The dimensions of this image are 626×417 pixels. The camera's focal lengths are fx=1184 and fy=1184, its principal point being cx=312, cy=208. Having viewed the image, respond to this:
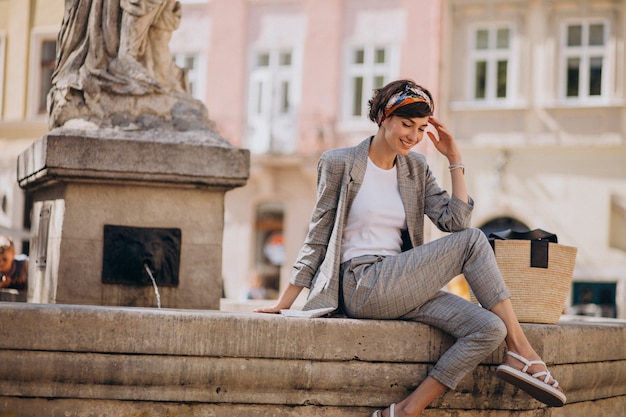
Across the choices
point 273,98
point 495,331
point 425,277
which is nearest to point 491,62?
point 273,98

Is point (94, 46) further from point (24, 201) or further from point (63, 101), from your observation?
point (24, 201)

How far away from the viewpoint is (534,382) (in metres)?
4.73

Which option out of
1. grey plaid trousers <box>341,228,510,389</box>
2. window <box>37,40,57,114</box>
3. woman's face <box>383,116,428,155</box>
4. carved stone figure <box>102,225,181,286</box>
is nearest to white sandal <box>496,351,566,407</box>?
grey plaid trousers <box>341,228,510,389</box>

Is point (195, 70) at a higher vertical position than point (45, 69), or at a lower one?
higher

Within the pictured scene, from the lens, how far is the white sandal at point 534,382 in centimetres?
472

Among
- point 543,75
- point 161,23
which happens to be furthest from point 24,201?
point 161,23

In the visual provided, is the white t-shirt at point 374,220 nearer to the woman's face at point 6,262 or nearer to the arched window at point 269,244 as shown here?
the woman's face at point 6,262

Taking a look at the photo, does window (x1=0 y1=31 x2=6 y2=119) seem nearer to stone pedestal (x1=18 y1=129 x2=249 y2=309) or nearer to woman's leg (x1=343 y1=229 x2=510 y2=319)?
stone pedestal (x1=18 y1=129 x2=249 y2=309)

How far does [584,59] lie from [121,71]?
62.4 feet

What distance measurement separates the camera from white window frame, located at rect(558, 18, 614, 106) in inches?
958

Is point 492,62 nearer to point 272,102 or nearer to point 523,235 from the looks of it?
point 272,102

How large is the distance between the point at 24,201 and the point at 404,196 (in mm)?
20845

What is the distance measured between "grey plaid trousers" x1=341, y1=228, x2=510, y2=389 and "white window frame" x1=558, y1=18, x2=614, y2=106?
19975mm

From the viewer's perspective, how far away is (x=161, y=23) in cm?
730
